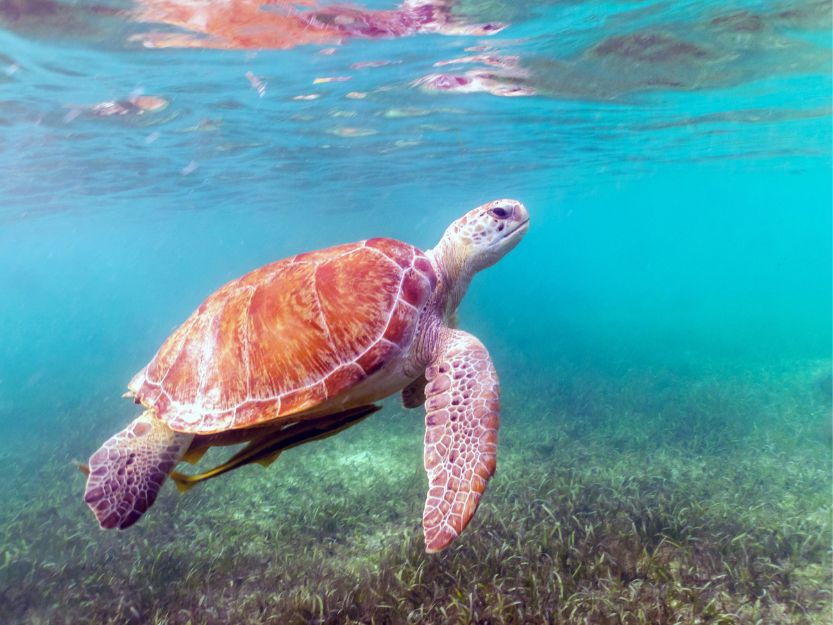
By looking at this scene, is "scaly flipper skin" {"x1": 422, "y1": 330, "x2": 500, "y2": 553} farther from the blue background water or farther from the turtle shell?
the blue background water

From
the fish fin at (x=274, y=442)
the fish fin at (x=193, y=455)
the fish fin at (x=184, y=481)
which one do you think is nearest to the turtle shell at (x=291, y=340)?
the fish fin at (x=274, y=442)

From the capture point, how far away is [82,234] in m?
38.3

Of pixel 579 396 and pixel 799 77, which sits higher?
pixel 799 77

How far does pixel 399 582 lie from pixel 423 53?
981 centimetres

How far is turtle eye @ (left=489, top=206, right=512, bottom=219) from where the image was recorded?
4527 mm

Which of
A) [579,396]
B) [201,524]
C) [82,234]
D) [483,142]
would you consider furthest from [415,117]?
[82,234]

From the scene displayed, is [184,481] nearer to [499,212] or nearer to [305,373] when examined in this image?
[305,373]

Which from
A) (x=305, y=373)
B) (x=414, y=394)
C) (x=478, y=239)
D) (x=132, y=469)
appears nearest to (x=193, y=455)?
(x=132, y=469)

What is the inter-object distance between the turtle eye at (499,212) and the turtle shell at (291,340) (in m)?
0.83

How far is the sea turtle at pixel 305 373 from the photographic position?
143 inches

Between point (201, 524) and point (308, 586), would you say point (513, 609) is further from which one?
point (201, 524)

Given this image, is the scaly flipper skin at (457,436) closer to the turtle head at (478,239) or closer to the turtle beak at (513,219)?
the turtle head at (478,239)

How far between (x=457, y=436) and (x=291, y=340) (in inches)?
57.3

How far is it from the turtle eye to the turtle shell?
2.71 feet
